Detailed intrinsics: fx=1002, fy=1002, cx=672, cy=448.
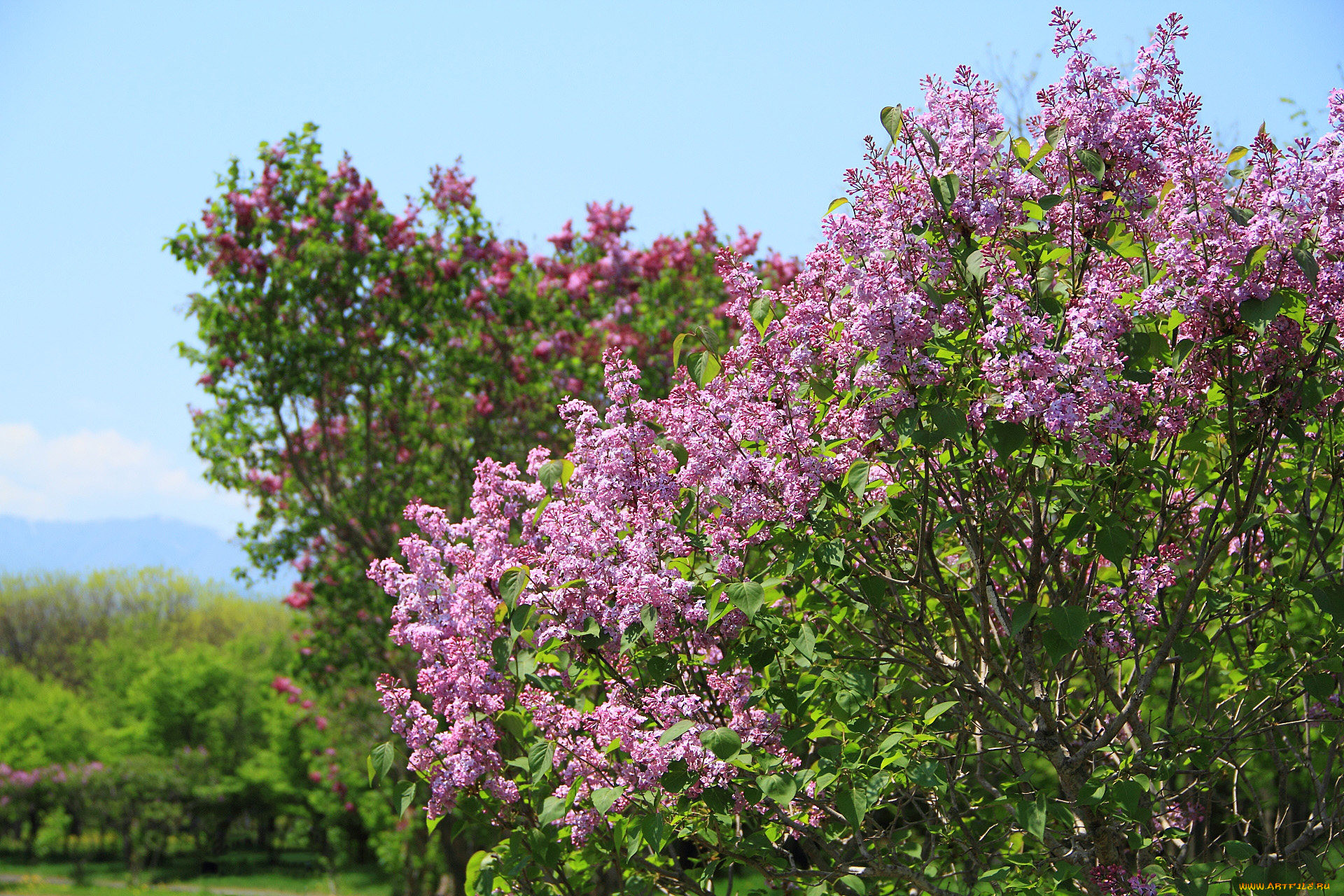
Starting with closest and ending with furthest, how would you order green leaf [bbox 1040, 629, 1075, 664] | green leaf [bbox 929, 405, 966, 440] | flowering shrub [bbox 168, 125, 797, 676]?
1. green leaf [bbox 929, 405, 966, 440]
2. green leaf [bbox 1040, 629, 1075, 664]
3. flowering shrub [bbox 168, 125, 797, 676]

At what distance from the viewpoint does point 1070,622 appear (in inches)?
133

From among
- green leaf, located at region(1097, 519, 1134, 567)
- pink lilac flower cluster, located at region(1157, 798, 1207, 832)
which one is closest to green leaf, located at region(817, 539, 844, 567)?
green leaf, located at region(1097, 519, 1134, 567)

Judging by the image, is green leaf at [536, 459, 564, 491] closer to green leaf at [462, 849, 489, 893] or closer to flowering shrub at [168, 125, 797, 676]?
green leaf at [462, 849, 489, 893]

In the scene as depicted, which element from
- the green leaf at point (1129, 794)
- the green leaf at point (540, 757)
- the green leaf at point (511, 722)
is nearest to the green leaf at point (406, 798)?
the green leaf at point (511, 722)

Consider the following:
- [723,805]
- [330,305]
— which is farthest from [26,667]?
[723,805]

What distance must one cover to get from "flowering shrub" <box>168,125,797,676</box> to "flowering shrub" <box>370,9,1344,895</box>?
7.43 meters

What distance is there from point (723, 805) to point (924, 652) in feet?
3.55

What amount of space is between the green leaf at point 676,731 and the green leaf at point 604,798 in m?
0.26

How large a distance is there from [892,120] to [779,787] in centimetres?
232

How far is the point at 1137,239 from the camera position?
3.94 meters

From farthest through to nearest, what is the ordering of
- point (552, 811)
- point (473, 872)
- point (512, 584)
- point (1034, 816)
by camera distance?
point (473, 872), point (552, 811), point (512, 584), point (1034, 816)

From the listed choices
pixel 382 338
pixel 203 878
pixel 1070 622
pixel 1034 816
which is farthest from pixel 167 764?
pixel 1070 622

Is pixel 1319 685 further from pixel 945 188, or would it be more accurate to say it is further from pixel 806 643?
pixel 945 188

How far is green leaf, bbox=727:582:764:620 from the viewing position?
3314mm
